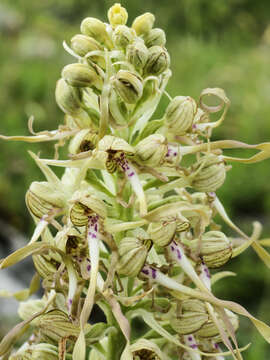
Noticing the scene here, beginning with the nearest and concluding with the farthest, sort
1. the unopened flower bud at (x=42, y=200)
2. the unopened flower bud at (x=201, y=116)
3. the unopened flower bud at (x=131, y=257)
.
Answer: the unopened flower bud at (x=131, y=257) < the unopened flower bud at (x=42, y=200) < the unopened flower bud at (x=201, y=116)

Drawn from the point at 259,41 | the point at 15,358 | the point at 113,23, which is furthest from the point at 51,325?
the point at 259,41

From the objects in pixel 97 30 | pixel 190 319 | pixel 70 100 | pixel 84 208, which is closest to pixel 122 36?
pixel 97 30

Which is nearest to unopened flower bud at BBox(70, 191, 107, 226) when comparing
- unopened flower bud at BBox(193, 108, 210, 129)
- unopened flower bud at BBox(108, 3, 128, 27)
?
unopened flower bud at BBox(193, 108, 210, 129)

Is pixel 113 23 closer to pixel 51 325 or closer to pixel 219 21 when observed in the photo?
pixel 51 325

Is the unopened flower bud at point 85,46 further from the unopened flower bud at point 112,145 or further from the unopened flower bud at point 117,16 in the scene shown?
the unopened flower bud at point 112,145

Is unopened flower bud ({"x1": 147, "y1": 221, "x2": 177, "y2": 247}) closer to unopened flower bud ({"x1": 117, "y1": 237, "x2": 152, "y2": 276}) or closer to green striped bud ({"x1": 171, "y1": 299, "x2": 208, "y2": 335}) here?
unopened flower bud ({"x1": 117, "y1": 237, "x2": 152, "y2": 276})

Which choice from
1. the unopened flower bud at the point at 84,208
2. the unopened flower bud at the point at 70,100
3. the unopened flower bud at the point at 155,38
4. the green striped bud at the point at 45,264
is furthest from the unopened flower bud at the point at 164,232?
the unopened flower bud at the point at 155,38
